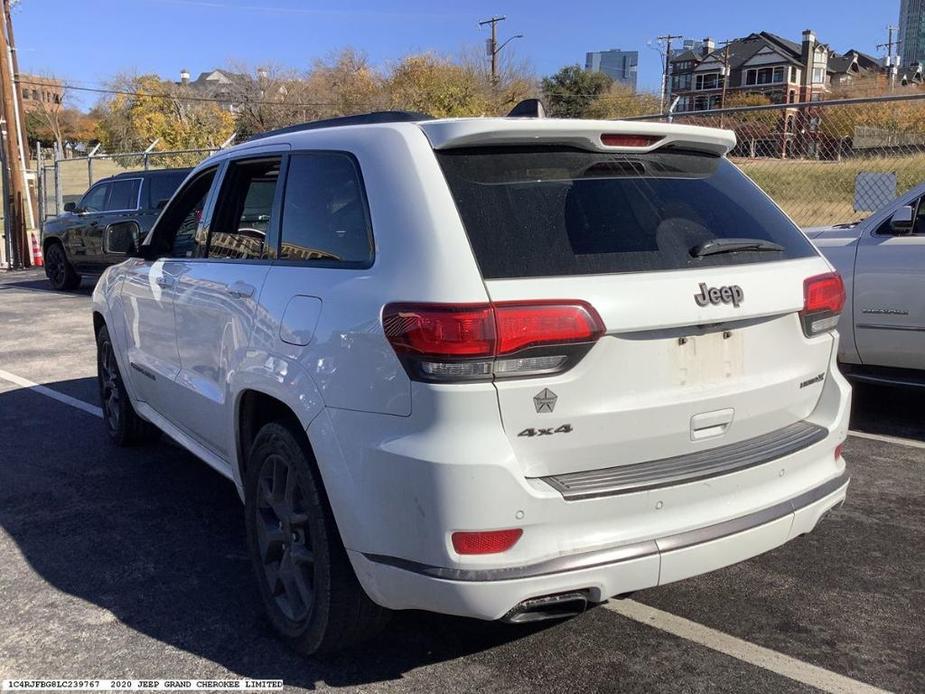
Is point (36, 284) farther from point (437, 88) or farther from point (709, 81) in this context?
point (709, 81)

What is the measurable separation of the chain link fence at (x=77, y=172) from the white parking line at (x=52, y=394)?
15.5 meters

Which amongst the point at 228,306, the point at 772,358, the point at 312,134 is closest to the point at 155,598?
the point at 228,306

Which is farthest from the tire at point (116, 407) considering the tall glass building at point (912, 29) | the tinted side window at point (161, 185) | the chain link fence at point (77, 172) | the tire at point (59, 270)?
the tall glass building at point (912, 29)

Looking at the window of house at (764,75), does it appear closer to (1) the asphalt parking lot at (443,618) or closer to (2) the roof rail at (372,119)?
(1) the asphalt parking lot at (443,618)

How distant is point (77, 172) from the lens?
57844 mm

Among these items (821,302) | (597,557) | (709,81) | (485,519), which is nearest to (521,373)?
(485,519)

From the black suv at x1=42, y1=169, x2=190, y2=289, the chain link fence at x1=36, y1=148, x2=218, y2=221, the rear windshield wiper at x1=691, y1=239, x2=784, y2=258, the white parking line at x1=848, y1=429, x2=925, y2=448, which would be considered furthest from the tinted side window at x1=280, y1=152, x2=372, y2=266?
the chain link fence at x1=36, y1=148, x2=218, y2=221

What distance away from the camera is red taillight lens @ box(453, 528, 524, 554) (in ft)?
8.25

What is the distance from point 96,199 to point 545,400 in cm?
1405

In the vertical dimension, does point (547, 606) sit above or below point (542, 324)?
below

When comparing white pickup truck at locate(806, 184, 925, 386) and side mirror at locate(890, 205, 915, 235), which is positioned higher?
side mirror at locate(890, 205, 915, 235)

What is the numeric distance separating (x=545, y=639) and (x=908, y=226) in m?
4.30

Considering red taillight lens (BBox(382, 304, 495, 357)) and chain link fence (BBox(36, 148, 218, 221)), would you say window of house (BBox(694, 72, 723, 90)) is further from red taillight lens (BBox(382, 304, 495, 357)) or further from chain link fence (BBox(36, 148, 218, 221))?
red taillight lens (BBox(382, 304, 495, 357))

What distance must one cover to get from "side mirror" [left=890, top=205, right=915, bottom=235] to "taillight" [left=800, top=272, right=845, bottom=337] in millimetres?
3198
